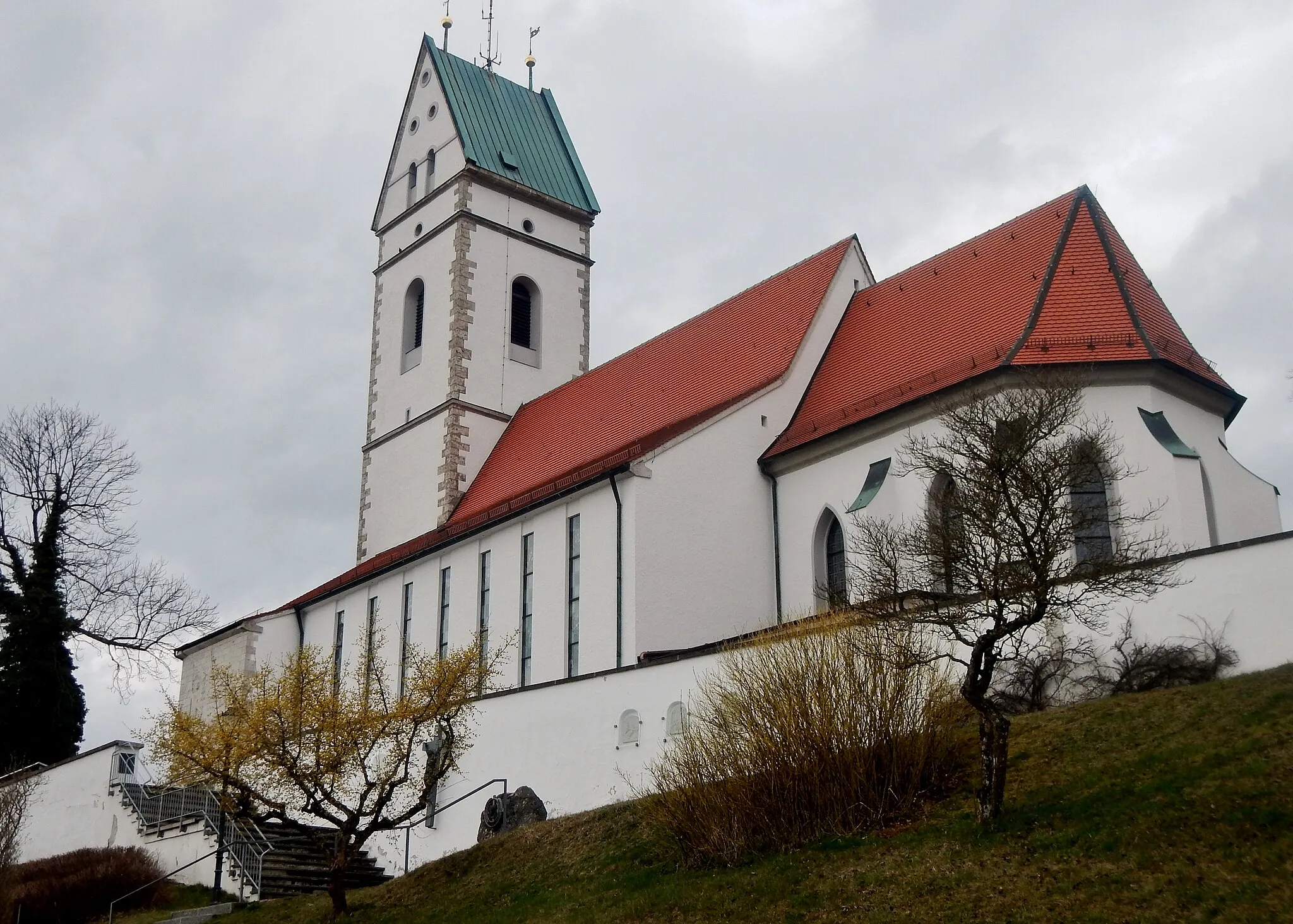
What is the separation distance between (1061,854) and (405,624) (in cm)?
1954

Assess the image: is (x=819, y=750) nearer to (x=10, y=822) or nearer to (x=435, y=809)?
(x=435, y=809)

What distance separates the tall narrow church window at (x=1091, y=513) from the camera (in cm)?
1500

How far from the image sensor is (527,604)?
26.1m

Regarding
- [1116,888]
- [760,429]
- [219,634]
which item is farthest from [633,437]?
[1116,888]

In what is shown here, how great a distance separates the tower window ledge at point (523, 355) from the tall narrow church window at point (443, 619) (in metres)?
7.71

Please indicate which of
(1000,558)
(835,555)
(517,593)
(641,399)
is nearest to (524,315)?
(641,399)

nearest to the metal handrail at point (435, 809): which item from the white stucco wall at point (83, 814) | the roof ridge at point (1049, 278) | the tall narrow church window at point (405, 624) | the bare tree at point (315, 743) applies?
the bare tree at point (315, 743)

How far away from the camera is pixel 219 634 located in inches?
1337

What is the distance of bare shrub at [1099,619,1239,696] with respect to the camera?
1590 centimetres

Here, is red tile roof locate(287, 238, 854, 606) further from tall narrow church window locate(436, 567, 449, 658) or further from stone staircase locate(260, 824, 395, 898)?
stone staircase locate(260, 824, 395, 898)

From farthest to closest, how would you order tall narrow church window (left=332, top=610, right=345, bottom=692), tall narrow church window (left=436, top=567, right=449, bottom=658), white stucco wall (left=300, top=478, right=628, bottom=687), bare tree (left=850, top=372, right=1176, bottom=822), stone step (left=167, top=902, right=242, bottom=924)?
1. tall narrow church window (left=332, top=610, right=345, bottom=692)
2. tall narrow church window (left=436, top=567, right=449, bottom=658)
3. white stucco wall (left=300, top=478, right=628, bottom=687)
4. stone step (left=167, top=902, right=242, bottom=924)
5. bare tree (left=850, top=372, right=1176, bottom=822)

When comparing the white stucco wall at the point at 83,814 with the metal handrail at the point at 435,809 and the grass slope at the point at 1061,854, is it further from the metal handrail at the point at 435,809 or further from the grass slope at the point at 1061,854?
the grass slope at the point at 1061,854

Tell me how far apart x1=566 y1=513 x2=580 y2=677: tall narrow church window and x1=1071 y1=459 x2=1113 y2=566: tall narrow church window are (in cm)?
851

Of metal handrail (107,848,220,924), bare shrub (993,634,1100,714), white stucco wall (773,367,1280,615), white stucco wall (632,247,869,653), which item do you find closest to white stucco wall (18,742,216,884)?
metal handrail (107,848,220,924)
